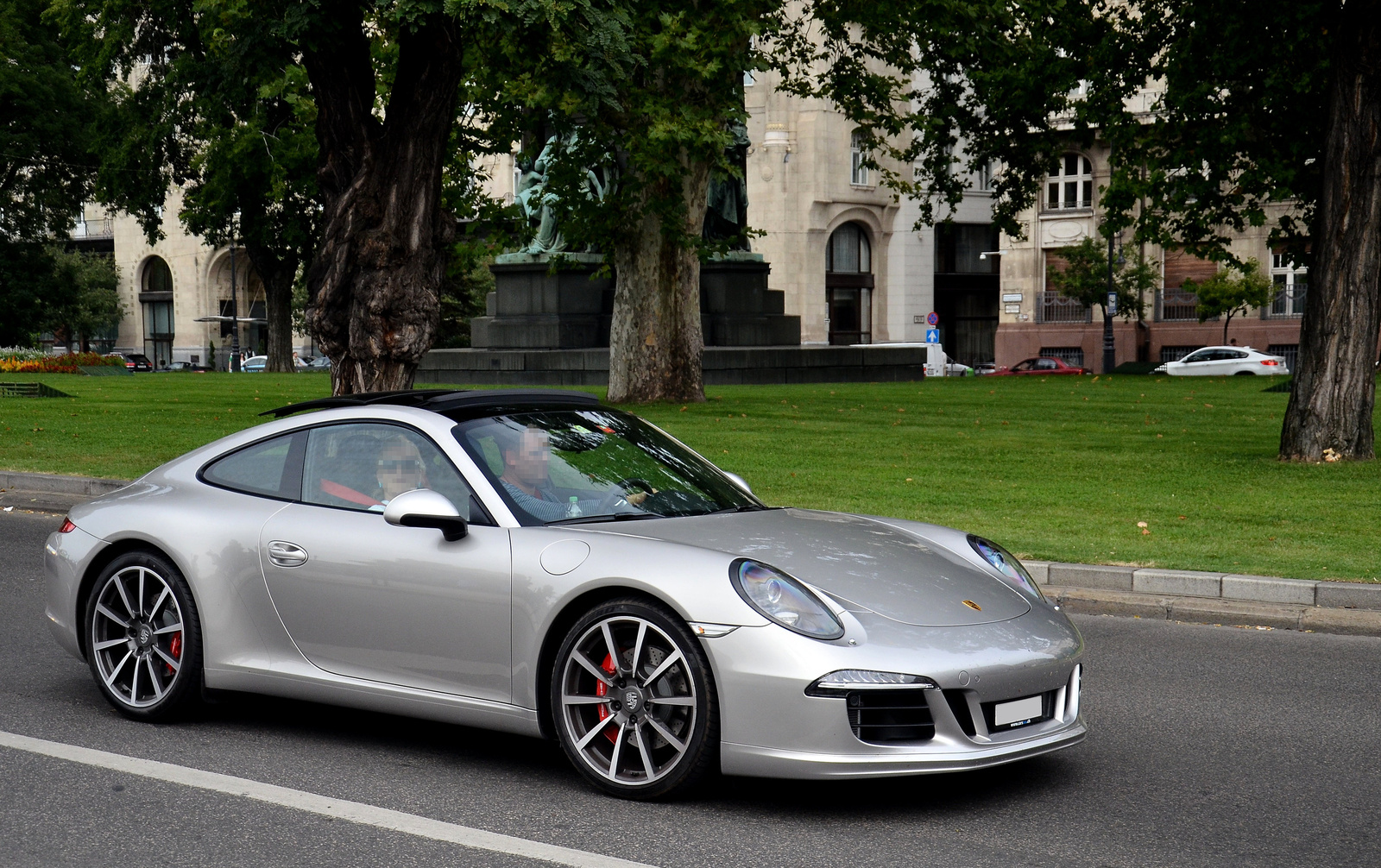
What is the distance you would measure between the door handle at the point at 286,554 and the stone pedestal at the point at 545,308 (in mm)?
25993

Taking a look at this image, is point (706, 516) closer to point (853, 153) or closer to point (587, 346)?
point (587, 346)

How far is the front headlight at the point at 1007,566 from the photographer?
5.42m

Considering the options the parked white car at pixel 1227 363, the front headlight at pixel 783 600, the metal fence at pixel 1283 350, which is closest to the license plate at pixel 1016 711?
the front headlight at pixel 783 600

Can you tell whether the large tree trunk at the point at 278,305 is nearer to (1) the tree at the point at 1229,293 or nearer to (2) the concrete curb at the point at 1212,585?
(1) the tree at the point at 1229,293

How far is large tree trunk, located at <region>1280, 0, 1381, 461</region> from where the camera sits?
47.4 ft

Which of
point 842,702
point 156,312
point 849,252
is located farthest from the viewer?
point 156,312

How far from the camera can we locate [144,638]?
19.6 feet

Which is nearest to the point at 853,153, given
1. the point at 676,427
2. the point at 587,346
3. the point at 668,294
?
the point at 587,346

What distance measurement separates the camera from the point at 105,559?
613 centimetres

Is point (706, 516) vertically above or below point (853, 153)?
below

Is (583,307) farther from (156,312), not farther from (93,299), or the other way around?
(156,312)

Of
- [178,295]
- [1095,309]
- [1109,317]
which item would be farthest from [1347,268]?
[178,295]

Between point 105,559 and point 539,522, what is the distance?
6.93ft

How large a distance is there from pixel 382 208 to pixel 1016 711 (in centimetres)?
942
